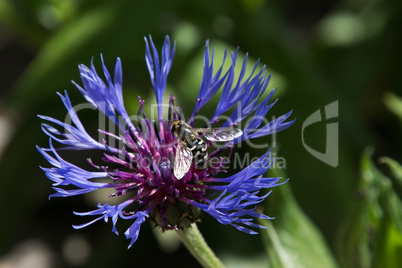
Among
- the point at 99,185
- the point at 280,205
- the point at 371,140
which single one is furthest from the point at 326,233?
the point at 99,185

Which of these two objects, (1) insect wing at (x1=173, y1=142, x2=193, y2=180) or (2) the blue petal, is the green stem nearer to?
(1) insect wing at (x1=173, y1=142, x2=193, y2=180)

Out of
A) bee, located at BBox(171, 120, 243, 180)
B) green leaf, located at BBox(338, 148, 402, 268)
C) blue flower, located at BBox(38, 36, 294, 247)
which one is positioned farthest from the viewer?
green leaf, located at BBox(338, 148, 402, 268)

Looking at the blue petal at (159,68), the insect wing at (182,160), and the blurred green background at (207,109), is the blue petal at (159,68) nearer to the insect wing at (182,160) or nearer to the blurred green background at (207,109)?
the insect wing at (182,160)

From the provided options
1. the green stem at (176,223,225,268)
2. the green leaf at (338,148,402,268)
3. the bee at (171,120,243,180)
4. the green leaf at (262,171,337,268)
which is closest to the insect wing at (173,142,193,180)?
the bee at (171,120,243,180)

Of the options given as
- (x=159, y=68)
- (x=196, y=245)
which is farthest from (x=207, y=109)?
(x=196, y=245)

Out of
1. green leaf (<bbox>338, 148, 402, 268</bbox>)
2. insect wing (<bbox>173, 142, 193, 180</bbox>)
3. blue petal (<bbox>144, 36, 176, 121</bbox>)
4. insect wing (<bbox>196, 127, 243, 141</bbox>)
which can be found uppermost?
blue petal (<bbox>144, 36, 176, 121</bbox>)

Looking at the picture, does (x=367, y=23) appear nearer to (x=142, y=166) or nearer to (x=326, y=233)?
(x=326, y=233)

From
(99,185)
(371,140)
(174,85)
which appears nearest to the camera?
(99,185)
